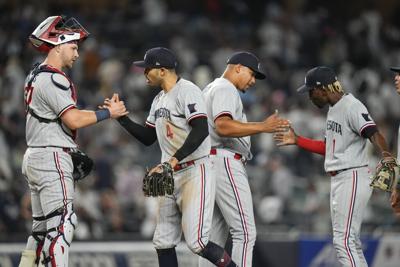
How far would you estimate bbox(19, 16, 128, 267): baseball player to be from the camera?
740 centimetres

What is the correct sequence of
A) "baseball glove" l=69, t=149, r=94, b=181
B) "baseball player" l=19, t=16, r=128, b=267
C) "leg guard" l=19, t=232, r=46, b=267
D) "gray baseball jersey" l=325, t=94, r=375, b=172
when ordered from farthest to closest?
"gray baseball jersey" l=325, t=94, r=375, b=172
"baseball glove" l=69, t=149, r=94, b=181
"leg guard" l=19, t=232, r=46, b=267
"baseball player" l=19, t=16, r=128, b=267

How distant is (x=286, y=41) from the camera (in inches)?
781

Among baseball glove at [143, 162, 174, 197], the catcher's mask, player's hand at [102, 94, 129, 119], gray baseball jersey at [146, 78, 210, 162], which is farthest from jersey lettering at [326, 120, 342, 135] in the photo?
the catcher's mask

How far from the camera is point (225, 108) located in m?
8.02

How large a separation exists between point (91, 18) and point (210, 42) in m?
→ 2.35

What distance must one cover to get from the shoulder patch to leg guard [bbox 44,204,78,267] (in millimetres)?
923

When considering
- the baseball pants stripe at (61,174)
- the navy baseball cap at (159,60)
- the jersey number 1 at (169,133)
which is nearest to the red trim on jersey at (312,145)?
the jersey number 1 at (169,133)

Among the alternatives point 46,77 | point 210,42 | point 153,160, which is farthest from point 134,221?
point 46,77

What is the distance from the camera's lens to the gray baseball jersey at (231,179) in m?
8.00

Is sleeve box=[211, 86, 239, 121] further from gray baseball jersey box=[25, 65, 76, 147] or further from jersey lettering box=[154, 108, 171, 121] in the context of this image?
gray baseball jersey box=[25, 65, 76, 147]

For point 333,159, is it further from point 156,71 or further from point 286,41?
point 286,41

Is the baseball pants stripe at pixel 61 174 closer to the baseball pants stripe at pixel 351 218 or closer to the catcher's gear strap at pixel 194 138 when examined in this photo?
the catcher's gear strap at pixel 194 138

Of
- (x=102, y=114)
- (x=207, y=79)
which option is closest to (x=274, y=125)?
(x=102, y=114)

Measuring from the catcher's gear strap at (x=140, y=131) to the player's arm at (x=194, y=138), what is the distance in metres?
0.70
